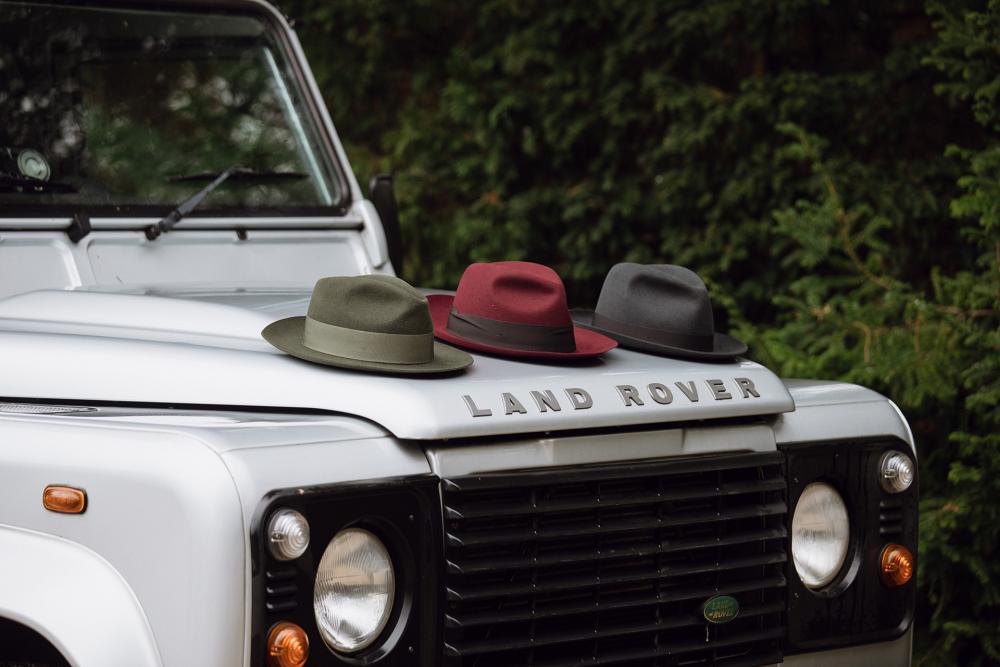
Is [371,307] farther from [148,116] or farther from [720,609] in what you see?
[148,116]

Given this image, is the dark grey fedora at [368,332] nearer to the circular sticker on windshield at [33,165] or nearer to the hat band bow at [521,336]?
the hat band bow at [521,336]

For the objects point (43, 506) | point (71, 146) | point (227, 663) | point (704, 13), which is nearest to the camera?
point (227, 663)

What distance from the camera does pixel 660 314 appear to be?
2.75 metres

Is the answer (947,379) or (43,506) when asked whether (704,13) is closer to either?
(947,379)

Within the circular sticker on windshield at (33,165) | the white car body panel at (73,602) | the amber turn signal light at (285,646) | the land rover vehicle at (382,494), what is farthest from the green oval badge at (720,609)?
the circular sticker on windshield at (33,165)

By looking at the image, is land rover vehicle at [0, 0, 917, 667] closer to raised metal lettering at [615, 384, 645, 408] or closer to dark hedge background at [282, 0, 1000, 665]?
raised metal lettering at [615, 384, 645, 408]

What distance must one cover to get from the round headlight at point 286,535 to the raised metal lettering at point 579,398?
574 mm

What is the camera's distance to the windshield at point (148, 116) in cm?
317

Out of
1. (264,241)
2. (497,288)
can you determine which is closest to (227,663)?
(497,288)

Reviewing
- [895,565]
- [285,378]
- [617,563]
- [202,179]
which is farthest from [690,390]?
[202,179]

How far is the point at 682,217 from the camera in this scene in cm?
611

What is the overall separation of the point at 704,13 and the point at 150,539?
4.37m

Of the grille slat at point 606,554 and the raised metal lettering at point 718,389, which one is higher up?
the raised metal lettering at point 718,389

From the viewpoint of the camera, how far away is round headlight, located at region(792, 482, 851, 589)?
254cm
